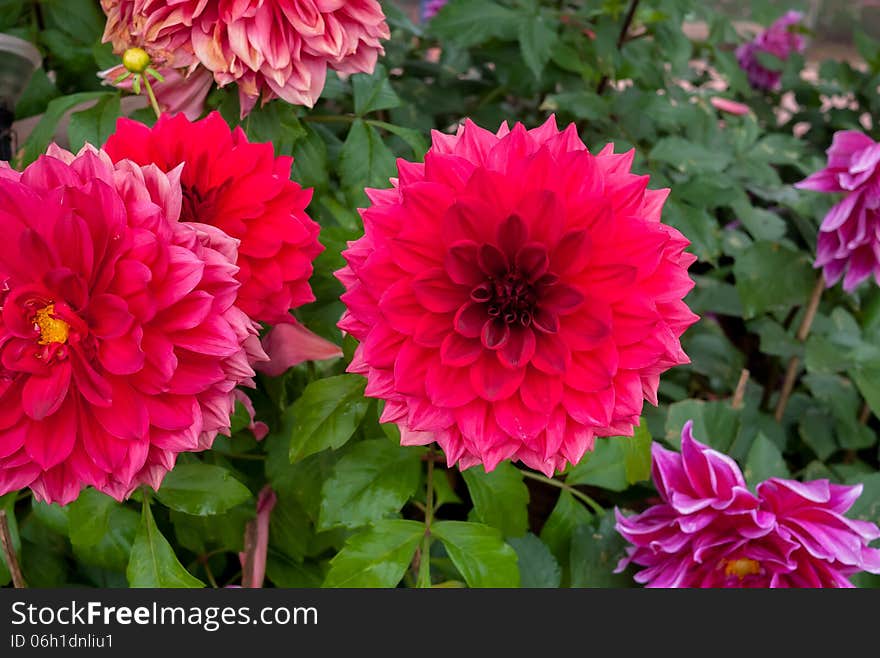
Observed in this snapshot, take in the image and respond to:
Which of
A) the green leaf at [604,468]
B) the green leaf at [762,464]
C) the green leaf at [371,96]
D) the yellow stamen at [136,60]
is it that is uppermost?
the yellow stamen at [136,60]

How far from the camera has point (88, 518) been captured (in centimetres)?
70

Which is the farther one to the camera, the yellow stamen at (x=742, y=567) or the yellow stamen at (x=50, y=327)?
the yellow stamen at (x=742, y=567)

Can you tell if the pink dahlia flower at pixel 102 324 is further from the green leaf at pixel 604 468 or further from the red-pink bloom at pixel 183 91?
the green leaf at pixel 604 468

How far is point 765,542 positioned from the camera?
771 millimetres

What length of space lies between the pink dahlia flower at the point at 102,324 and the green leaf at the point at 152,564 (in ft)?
0.51

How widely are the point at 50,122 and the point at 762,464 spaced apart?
809 mm

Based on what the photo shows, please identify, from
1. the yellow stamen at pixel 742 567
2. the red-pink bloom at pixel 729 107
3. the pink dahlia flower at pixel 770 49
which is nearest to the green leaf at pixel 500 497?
the yellow stamen at pixel 742 567

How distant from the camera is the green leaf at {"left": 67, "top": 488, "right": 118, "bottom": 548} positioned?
70cm

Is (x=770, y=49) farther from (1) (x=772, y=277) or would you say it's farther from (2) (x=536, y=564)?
(2) (x=536, y=564)

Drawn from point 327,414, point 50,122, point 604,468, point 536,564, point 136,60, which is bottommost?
point 536,564

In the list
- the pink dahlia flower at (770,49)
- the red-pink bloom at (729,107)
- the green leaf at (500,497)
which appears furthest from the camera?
the pink dahlia flower at (770,49)

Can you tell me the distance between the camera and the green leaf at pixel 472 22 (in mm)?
1062

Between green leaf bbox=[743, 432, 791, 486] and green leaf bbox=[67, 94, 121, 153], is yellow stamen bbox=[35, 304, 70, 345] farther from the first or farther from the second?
green leaf bbox=[743, 432, 791, 486]

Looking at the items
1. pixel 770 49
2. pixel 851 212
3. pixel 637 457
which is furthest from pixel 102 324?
Answer: pixel 770 49
